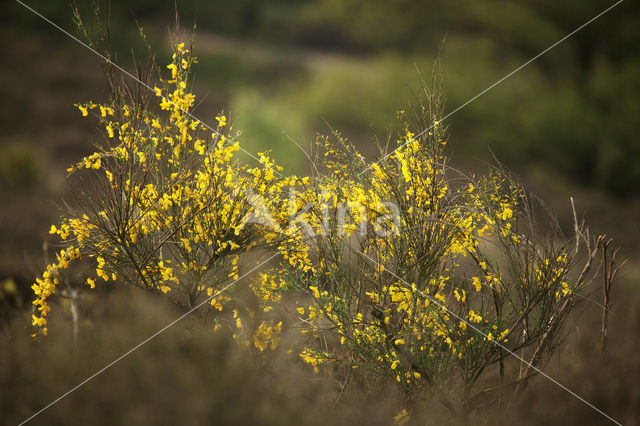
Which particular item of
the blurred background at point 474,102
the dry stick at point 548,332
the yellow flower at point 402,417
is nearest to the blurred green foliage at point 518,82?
the blurred background at point 474,102

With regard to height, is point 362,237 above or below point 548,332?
above

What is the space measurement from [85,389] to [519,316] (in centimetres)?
295

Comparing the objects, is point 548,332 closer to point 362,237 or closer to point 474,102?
point 362,237

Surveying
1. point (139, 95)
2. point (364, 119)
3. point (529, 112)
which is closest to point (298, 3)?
point (364, 119)

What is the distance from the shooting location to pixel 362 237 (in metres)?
3.83

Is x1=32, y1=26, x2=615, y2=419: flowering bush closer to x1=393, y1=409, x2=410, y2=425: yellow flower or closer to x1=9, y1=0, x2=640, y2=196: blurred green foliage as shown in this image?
x1=393, y1=409, x2=410, y2=425: yellow flower

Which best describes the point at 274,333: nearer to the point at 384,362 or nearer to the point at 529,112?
the point at 384,362

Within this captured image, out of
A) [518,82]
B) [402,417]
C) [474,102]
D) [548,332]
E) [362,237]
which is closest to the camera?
[402,417]

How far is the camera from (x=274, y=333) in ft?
13.8

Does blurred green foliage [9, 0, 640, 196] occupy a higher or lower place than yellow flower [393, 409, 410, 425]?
higher

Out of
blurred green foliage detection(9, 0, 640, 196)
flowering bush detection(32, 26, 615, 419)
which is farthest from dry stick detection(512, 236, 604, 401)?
blurred green foliage detection(9, 0, 640, 196)

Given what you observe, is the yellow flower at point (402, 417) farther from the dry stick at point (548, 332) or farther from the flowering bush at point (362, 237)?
the dry stick at point (548, 332)

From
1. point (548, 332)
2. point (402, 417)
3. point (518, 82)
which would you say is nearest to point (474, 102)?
point (518, 82)

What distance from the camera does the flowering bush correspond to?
11.9 ft
